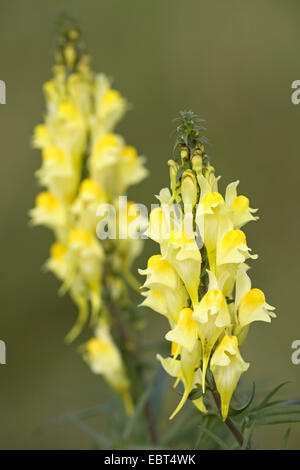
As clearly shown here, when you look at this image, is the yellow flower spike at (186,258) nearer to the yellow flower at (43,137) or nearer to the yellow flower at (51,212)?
the yellow flower at (51,212)

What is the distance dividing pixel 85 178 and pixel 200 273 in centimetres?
71

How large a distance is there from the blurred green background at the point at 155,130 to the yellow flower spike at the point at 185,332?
177cm

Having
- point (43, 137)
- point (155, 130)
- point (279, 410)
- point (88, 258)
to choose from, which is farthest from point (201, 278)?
point (155, 130)

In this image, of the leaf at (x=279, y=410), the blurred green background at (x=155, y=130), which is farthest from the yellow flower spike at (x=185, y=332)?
the blurred green background at (x=155, y=130)

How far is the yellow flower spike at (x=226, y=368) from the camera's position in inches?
33.8

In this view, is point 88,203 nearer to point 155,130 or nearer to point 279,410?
point 279,410

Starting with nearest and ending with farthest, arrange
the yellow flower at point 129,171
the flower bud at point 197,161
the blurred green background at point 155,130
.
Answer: the flower bud at point 197,161, the yellow flower at point 129,171, the blurred green background at point 155,130

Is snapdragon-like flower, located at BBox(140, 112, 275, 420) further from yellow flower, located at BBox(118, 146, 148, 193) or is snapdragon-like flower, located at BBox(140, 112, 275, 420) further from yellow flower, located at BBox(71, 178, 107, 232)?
yellow flower, located at BBox(118, 146, 148, 193)

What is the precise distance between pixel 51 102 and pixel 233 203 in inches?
30.7

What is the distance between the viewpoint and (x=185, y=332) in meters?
0.87

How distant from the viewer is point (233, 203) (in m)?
0.91

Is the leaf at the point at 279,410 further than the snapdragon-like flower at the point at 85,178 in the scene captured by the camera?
No

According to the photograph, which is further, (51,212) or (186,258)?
(51,212)

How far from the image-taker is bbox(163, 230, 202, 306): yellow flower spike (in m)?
0.87
